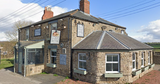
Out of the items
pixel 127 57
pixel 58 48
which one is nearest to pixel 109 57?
pixel 127 57

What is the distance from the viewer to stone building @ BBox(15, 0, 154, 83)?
8.38 m

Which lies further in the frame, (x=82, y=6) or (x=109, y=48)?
(x=82, y=6)

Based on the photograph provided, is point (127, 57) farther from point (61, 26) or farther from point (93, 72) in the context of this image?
point (61, 26)

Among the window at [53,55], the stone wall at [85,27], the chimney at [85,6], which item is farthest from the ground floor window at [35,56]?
the chimney at [85,6]

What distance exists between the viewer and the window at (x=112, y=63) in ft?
27.9

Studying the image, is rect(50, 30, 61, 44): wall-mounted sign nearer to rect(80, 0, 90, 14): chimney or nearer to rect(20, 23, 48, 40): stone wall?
rect(20, 23, 48, 40): stone wall

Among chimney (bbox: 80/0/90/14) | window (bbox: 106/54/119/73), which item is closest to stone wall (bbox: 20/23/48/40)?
chimney (bbox: 80/0/90/14)

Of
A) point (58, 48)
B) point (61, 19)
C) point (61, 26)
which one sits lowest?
point (58, 48)

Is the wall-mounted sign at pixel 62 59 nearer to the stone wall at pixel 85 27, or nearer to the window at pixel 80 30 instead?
the stone wall at pixel 85 27

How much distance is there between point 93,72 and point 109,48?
238 centimetres

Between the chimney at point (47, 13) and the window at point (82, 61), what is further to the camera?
the chimney at point (47, 13)

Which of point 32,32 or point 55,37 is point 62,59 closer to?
point 55,37

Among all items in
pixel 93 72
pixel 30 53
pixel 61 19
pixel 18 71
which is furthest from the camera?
pixel 18 71

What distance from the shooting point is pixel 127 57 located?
838cm
